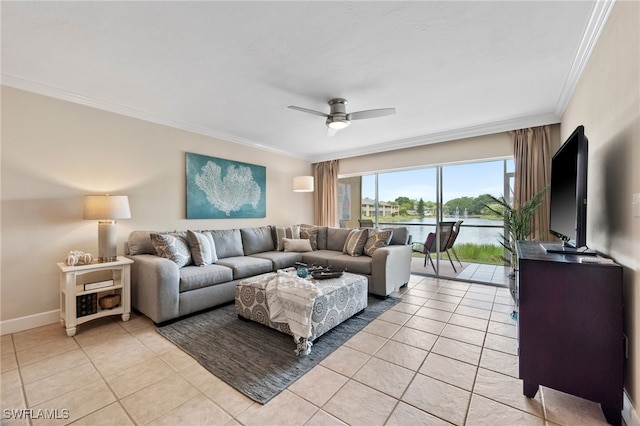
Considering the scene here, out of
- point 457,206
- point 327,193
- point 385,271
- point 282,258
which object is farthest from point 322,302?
point 327,193

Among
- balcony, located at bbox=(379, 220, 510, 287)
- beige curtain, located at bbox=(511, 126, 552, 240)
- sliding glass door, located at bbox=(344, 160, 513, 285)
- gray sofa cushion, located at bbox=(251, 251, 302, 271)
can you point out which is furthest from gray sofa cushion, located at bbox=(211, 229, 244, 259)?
beige curtain, located at bbox=(511, 126, 552, 240)

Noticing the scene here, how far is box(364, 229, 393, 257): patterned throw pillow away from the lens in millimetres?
3916

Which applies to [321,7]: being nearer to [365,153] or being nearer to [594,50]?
[594,50]

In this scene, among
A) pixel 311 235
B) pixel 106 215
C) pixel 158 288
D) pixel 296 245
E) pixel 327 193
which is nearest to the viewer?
pixel 158 288

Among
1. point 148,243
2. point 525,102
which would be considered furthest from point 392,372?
point 525,102

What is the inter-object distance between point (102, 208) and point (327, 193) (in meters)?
4.02

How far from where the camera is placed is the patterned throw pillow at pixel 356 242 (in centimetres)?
406

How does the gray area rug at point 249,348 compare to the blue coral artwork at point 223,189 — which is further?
the blue coral artwork at point 223,189

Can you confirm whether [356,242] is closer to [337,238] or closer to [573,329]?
Answer: [337,238]

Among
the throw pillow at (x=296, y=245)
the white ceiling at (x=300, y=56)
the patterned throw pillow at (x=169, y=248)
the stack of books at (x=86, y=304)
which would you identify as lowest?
the stack of books at (x=86, y=304)

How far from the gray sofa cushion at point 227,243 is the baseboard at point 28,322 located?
176 cm

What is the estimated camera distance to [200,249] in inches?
130

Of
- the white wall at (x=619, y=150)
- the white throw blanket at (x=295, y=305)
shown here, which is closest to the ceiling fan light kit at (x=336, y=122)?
the white throw blanket at (x=295, y=305)

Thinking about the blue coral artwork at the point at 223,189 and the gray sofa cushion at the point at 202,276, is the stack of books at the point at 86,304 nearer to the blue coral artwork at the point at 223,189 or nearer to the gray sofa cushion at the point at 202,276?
the gray sofa cushion at the point at 202,276
